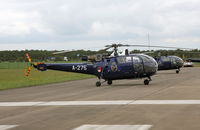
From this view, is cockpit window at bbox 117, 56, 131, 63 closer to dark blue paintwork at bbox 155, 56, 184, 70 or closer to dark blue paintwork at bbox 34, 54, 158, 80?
dark blue paintwork at bbox 34, 54, 158, 80

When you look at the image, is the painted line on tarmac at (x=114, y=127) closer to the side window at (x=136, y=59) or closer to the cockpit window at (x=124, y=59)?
the side window at (x=136, y=59)

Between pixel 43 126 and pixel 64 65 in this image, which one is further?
pixel 64 65

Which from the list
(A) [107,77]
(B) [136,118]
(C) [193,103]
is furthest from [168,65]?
(B) [136,118]

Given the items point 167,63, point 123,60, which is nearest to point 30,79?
point 167,63

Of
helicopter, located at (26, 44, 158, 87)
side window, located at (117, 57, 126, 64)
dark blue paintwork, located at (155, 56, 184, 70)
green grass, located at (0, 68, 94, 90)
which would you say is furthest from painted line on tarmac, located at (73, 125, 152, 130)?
dark blue paintwork, located at (155, 56, 184, 70)

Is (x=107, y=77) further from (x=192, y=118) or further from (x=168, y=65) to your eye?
(x=168, y=65)

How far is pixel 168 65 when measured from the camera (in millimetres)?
47344

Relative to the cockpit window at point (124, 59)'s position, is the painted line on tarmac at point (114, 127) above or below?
below

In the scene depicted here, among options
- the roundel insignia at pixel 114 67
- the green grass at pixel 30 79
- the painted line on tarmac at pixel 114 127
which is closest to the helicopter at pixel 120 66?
the roundel insignia at pixel 114 67

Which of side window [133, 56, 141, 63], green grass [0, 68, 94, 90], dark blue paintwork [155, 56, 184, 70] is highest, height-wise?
side window [133, 56, 141, 63]

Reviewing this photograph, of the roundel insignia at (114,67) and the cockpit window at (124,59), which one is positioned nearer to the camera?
the cockpit window at (124,59)

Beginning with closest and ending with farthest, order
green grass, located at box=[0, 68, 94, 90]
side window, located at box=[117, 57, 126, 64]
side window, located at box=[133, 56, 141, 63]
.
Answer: side window, located at box=[133, 56, 141, 63] → side window, located at box=[117, 57, 126, 64] → green grass, located at box=[0, 68, 94, 90]

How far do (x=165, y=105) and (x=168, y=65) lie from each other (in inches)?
1369

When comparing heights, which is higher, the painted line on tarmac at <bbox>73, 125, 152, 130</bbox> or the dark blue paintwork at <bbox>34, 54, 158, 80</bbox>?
the dark blue paintwork at <bbox>34, 54, 158, 80</bbox>
